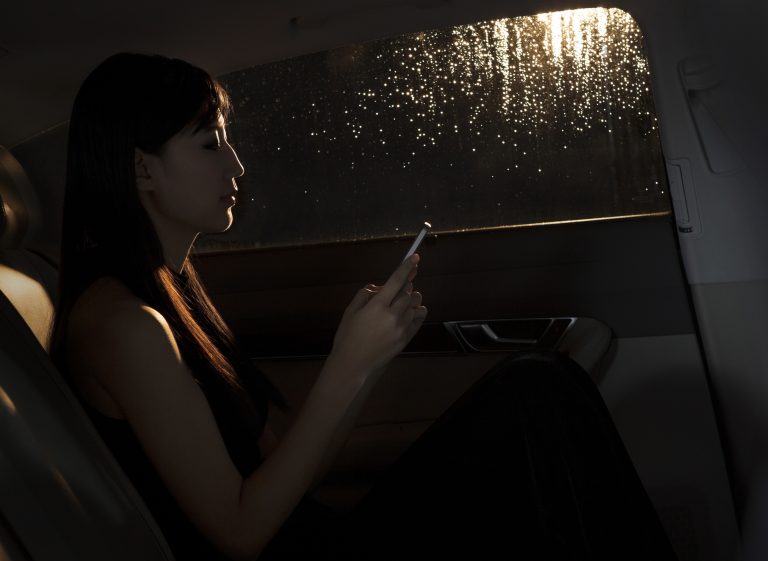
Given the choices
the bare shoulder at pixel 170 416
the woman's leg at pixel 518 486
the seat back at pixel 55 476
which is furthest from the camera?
the woman's leg at pixel 518 486

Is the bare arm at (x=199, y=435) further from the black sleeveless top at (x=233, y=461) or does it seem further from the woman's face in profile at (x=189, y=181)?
the woman's face in profile at (x=189, y=181)

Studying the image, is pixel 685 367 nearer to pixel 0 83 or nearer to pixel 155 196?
pixel 155 196

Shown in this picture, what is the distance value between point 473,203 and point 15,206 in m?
0.81

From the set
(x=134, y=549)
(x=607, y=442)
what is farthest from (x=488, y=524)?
(x=134, y=549)

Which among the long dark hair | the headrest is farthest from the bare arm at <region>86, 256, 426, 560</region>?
the headrest

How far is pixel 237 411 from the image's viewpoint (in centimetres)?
113

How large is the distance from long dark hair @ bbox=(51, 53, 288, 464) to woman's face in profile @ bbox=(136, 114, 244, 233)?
0.7 inches

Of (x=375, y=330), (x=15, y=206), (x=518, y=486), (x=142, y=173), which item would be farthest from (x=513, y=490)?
(x=15, y=206)

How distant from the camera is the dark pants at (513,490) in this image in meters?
1.06

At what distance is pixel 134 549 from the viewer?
0.90m

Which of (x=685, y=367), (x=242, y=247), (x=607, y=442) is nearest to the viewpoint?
(x=607, y=442)

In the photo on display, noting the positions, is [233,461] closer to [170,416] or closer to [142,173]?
[170,416]

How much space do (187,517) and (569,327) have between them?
841 millimetres

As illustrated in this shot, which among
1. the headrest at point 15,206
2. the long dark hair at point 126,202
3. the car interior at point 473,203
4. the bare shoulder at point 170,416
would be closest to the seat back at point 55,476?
the bare shoulder at point 170,416
